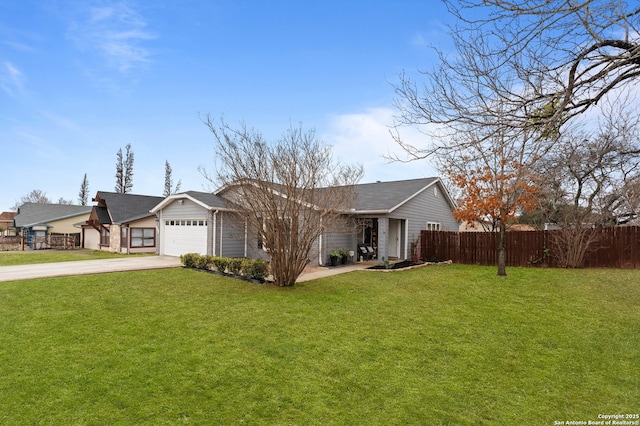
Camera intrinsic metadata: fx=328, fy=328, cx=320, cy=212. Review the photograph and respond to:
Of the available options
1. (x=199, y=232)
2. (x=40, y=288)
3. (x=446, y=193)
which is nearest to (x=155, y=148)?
(x=199, y=232)

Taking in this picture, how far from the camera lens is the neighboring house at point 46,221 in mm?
29023

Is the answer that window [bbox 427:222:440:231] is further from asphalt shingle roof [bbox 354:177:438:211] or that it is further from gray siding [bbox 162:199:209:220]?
gray siding [bbox 162:199:209:220]

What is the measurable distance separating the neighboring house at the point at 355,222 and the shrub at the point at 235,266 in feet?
9.11

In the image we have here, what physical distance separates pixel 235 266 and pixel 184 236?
25.7 ft

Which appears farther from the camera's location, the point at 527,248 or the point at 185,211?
the point at 185,211

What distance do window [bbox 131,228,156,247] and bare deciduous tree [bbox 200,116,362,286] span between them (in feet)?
52.7

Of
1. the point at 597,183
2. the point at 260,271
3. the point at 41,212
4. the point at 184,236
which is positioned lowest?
the point at 260,271

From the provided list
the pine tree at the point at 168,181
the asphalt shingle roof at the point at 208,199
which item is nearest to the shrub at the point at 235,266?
the asphalt shingle roof at the point at 208,199

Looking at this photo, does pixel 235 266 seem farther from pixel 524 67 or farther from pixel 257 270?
pixel 524 67

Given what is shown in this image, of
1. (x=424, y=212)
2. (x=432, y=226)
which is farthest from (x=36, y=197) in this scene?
(x=432, y=226)

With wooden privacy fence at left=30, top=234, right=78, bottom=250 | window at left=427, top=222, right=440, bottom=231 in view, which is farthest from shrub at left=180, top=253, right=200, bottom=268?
wooden privacy fence at left=30, top=234, right=78, bottom=250

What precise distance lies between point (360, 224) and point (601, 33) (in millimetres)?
11813

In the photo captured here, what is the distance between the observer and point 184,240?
704 inches

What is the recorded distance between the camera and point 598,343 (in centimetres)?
561
